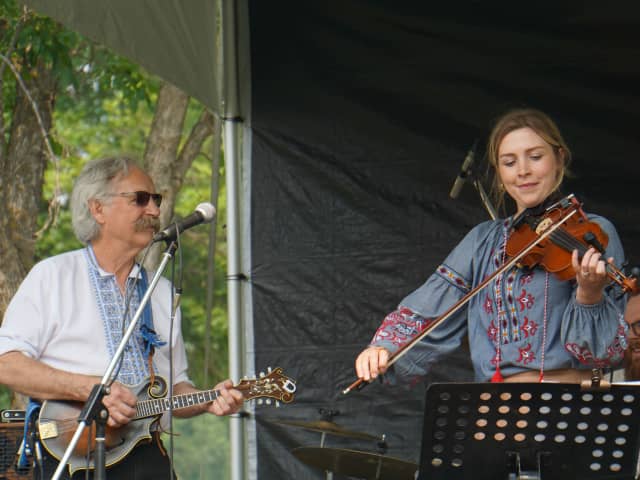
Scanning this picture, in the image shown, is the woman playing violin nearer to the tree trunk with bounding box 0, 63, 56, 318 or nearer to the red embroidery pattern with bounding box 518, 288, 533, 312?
the red embroidery pattern with bounding box 518, 288, 533, 312

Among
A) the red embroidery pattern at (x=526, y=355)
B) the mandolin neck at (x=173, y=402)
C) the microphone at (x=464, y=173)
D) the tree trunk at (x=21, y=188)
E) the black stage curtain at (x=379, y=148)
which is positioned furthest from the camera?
the tree trunk at (x=21, y=188)

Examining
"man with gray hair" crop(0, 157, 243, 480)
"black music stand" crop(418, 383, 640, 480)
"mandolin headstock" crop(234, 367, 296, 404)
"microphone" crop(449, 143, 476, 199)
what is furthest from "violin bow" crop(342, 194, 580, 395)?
"microphone" crop(449, 143, 476, 199)

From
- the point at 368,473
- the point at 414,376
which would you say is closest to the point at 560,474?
the point at 414,376

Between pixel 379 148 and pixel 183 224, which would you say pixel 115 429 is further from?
pixel 379 148

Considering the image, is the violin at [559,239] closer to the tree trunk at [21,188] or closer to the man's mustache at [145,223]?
the man's mustache at [145,223]

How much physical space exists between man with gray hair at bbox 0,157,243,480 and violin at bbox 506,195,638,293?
1.18 m

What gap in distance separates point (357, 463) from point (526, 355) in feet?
4.02

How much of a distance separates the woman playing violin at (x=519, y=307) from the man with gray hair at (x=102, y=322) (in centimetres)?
75

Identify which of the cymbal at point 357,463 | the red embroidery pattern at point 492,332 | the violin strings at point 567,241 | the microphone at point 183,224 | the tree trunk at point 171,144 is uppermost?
the tree trunk at point 171,144

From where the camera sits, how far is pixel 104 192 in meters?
4.14

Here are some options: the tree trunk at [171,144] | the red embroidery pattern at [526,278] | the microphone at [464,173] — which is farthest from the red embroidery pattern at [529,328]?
the tree trunk at [171,144]

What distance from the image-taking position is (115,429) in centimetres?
384

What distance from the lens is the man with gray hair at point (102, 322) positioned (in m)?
3.79

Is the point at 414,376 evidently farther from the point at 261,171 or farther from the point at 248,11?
the point at 248,11
